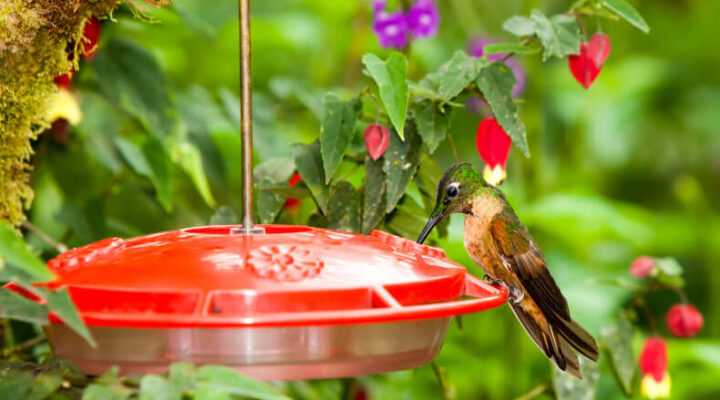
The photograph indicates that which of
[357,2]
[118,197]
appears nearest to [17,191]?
[118,197]

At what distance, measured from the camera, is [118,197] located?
2.85 m

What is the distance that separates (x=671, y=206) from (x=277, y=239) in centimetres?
511

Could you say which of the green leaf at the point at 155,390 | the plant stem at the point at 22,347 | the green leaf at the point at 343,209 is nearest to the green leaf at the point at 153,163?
the plant stem at the point at 22,347

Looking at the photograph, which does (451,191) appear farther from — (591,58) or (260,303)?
(260,303)

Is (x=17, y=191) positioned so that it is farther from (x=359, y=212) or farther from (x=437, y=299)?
(x=437, y=299)

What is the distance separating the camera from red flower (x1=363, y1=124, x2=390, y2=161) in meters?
1.52

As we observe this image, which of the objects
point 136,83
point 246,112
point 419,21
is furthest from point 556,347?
point 136,83

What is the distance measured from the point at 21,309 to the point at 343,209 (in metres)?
0.79

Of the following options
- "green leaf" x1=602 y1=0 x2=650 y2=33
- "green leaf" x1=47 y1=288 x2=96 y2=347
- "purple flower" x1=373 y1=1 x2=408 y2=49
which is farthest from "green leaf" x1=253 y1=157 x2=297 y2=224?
"green leaf" x1=47 y1=288 x2=96 y2=347

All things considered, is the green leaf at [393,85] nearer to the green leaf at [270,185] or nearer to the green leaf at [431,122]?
the green leaf at [431,122]

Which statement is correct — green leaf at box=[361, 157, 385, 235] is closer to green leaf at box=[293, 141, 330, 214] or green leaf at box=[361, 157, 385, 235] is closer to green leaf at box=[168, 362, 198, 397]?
green leaf at box=[293, 141, 330, 214]

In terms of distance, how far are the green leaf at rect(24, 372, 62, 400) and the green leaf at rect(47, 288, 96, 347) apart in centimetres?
16

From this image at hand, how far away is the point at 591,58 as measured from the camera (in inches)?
65.9

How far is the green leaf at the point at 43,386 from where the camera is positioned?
101cm
